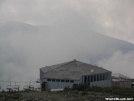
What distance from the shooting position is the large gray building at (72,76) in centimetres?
3911

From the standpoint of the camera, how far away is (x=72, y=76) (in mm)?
39375

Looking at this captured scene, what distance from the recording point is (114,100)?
21.2 meters

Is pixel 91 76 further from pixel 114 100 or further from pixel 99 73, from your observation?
pixel 114 100

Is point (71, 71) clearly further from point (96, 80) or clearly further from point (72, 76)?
point (96, 80)

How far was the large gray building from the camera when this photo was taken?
39.1m

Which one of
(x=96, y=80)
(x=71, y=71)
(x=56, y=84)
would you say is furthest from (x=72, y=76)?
(x=96, y=80)

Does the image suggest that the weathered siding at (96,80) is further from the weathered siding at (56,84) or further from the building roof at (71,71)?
the weathered siding at (56,84)

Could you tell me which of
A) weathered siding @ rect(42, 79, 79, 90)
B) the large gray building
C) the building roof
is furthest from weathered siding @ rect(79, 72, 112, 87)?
weathered siding @ rect(42, 79, 79, 90)

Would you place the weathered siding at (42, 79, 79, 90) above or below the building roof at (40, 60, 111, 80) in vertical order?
below

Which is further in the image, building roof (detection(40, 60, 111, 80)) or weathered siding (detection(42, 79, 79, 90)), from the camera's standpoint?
building roof (detection(40, 60, 111, 80))

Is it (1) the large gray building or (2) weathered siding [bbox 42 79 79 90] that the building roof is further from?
(2) weathered siding [bbox 42 79 79 90]

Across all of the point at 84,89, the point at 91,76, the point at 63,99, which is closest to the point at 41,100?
the point at 63,99

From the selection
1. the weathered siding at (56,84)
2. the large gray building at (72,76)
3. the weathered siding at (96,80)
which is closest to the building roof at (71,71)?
the large gray building at (72,76)

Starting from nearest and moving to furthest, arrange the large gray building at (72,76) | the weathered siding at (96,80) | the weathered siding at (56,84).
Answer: the weathered siding at (56,84) → the large gray building at (72,76) → the weathered siding at (96,80)
